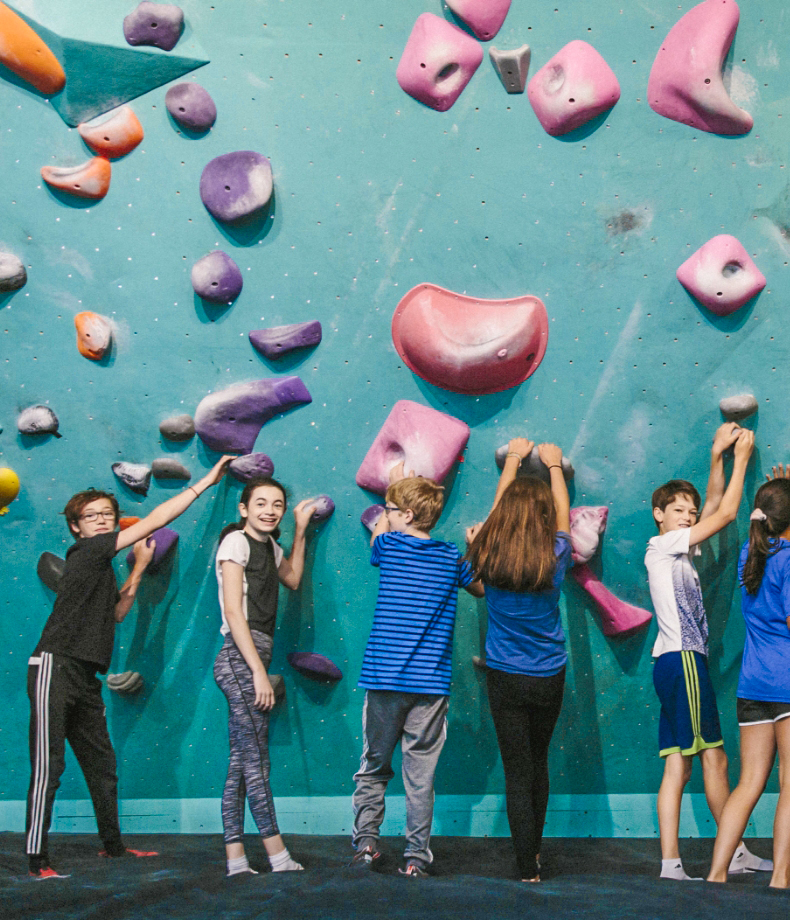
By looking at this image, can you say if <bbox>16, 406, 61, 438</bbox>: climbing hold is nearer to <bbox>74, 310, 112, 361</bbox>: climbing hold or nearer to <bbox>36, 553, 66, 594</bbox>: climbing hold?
<bbox>74, 310, 112, 361</bbox>: climbing hold

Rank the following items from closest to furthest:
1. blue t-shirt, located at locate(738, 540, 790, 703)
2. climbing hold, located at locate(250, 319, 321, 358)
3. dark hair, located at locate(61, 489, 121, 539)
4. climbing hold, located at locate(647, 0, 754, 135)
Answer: blue t-shirt, located at locate(738, 540, 790, 703) → dark hair, located at locate(61, 489, 121, 539) → climbing hold, located at locate(647, 0, 754, 135) → climbing hold, located at locate(250, 319, 321, 358)

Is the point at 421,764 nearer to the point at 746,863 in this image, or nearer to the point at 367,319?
the point at 746,863

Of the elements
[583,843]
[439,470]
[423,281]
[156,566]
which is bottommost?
[583,843]

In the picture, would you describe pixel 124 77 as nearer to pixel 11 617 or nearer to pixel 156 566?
pixel 156 566

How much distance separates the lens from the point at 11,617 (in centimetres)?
286

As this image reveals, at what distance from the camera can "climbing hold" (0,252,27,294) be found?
282 cm

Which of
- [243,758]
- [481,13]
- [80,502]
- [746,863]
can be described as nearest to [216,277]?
[80,502]

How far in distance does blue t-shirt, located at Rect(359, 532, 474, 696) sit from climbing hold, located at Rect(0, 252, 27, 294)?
61.5 inches

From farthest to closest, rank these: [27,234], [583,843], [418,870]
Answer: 1. [27,234]
2. [583,843]
3. [418,870]

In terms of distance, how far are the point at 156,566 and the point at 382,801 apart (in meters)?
1.09

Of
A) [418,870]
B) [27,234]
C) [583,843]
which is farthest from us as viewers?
[27,234]

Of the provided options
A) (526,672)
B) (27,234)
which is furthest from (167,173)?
(526,672)

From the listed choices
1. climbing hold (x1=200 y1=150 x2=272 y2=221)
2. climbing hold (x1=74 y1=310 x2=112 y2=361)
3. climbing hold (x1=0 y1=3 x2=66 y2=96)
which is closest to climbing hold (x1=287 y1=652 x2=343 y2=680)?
climbing hold (x1=74 y1=310 x2=112 y2=361)

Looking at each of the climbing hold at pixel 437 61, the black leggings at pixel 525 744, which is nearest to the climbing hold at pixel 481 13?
the climbing hold at pixel 437 61
